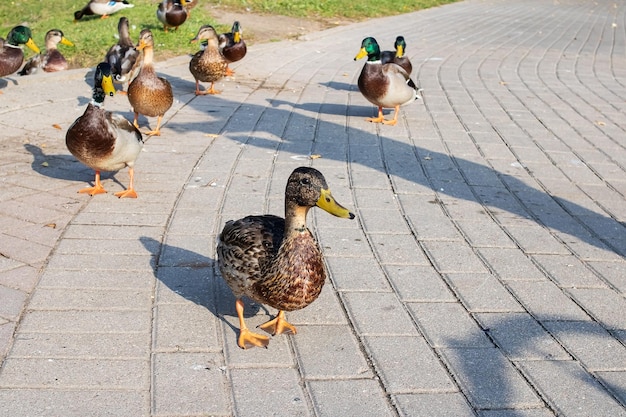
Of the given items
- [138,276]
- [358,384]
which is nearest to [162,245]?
[138,276]

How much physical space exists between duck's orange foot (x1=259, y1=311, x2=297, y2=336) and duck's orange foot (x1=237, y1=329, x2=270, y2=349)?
12cm

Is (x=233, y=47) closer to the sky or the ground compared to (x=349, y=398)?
closer to the sky

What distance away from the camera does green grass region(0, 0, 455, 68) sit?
1269 centimetres

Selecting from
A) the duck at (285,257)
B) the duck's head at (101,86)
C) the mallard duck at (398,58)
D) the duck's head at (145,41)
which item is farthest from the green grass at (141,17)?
the duck at (285,257)

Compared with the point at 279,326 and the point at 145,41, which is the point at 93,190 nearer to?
the point at 279,326

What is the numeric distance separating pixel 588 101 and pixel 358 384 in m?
7.78

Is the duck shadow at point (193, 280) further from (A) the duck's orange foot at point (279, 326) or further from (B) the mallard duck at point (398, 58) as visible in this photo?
(B) the mallard duck at point (398, 58)

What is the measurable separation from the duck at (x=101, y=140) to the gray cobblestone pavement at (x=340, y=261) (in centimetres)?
26

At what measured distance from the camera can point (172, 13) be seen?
1370 cm

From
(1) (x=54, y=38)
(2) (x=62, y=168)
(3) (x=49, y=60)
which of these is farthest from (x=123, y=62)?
(2) (x=62, y=168)

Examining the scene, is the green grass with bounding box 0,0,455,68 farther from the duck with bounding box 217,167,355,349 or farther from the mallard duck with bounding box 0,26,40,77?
the duck with bounding box 217,167,355,349

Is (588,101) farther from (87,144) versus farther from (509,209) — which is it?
(87,144)

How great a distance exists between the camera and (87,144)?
238 inches

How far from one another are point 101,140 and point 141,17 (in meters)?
10.2
